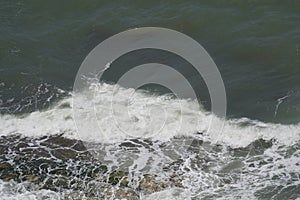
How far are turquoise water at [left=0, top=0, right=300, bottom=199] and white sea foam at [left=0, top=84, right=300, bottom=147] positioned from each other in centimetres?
7

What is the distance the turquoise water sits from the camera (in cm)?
1741

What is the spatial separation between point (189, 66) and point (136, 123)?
3.95 metres

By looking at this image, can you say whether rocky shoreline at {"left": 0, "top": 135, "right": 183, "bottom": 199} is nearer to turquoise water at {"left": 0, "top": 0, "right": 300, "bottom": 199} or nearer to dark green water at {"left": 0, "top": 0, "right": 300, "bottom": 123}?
turquoise water at {"left": 0, "top": 0, "right": 300, "bottom": 199}

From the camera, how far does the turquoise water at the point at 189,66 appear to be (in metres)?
17.4

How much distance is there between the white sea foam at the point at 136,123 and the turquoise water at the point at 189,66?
67 millimetres

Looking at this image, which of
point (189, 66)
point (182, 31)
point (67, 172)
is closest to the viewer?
point (67, 172)

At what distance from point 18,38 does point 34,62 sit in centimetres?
185

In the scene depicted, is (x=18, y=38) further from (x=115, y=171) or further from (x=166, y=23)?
(x=115, y=171)

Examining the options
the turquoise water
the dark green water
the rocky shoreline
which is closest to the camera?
the rocky shoreline

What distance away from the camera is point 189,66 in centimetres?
2161

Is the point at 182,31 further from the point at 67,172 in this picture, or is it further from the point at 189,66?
the point at 67,172

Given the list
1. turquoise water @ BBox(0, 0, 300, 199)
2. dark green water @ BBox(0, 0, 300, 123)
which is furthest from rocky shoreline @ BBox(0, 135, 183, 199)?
dark green water @ BBox(0, 0, 300, 123)

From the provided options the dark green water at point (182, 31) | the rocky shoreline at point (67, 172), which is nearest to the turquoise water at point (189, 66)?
the dark green water at point (182, 31)

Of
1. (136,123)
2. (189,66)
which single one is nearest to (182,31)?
(189,66)
